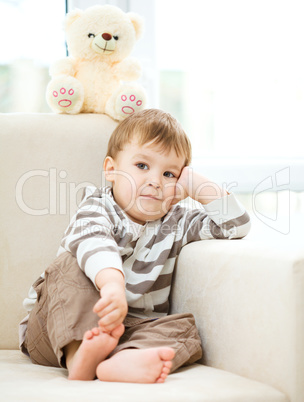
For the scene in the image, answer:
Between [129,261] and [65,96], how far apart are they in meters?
0.45

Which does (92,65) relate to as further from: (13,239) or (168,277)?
(168,277)

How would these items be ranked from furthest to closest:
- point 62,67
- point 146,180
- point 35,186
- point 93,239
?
point 62,67 → point 35,186 → point 146,180 → point 93,239

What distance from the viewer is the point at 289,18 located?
184 centimetres

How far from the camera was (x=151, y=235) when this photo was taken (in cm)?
113

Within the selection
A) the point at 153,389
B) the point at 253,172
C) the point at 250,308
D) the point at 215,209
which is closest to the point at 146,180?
the point at 215,209

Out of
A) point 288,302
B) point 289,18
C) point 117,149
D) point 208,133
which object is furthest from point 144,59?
point 288,302

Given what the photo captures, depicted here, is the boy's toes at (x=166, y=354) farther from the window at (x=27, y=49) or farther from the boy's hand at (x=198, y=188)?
the window at (x=27, y=49)

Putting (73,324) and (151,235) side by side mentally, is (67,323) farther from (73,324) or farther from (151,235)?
(151,235)

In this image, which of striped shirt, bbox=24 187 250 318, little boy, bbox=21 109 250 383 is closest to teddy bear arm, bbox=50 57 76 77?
little boy, bbox=21 109 250 383

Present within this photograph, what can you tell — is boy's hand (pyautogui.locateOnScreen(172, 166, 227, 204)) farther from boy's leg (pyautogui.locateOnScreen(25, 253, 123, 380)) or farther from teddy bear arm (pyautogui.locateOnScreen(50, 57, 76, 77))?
teddy bear arm (pyautogui.locateOnScreen(50, 57, 76, 77))

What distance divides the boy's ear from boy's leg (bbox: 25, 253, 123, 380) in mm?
235

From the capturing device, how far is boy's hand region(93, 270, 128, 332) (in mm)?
826

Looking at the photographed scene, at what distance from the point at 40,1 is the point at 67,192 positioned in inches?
30.4

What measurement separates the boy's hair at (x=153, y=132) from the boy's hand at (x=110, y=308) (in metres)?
0.38
